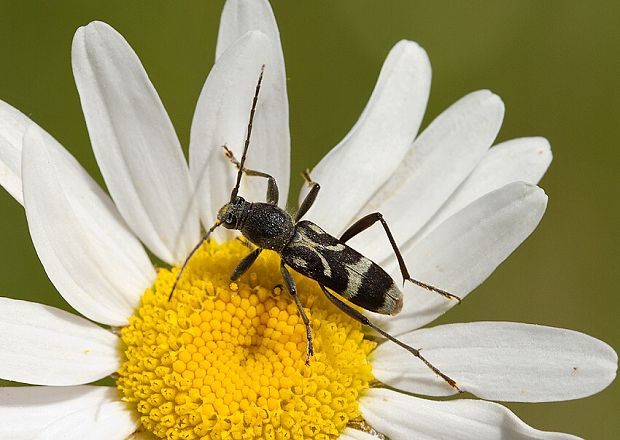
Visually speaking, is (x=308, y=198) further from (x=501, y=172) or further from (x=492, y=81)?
(x=492, y=81)

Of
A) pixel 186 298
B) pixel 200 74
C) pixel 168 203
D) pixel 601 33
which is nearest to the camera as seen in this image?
pixel 186 298

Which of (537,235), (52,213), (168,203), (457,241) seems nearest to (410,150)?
(457,241)

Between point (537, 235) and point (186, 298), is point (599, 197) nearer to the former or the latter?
point (537, 235)

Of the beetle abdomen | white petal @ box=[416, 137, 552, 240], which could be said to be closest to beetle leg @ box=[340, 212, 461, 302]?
the beetle abdomen

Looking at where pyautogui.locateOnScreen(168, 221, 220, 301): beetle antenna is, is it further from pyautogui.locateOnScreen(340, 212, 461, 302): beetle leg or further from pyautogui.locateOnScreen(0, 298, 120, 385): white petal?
pyautogui.locateOnScreen(340, 212, 461, 302): beetle leg

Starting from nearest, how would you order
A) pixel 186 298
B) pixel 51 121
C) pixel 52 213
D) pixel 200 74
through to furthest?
pixel 52 213, pixel 186 298, pixel 51 121, pixel 200 74

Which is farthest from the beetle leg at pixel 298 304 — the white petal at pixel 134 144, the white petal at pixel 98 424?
the white petal at pixel 98 424

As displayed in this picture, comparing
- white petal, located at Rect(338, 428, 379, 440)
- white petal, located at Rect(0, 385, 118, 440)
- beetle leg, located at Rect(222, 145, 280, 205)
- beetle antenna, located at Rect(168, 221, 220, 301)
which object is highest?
beetle leg, located at Rect(222, 145, 280, 205)
